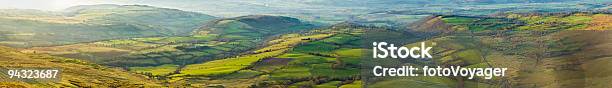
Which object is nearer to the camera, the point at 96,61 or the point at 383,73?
the point at 383,73

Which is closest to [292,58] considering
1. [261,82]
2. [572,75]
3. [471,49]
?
[261,82]

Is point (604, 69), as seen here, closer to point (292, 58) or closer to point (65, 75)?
point (65, 75)

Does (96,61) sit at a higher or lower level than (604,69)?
lower

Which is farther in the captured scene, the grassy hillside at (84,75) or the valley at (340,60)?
the grassy hillside at (84,75)

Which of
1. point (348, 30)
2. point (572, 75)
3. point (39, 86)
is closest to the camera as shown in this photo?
point (572, 75)

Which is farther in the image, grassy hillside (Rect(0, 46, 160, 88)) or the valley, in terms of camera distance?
grassy hillside (Rect(0, 46, 160, 88))

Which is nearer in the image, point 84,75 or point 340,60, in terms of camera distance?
point 84,75

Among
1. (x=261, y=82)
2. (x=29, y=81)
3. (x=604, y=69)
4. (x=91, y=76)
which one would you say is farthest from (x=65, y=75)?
(x=604, y=69)

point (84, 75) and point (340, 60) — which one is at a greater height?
point (84, 75)

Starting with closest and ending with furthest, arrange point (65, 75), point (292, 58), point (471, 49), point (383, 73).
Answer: point (383, 73), point (471, 49), point (65, 75), point (292, 58)

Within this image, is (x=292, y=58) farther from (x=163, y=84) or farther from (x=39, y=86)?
(x=39, y=86)
